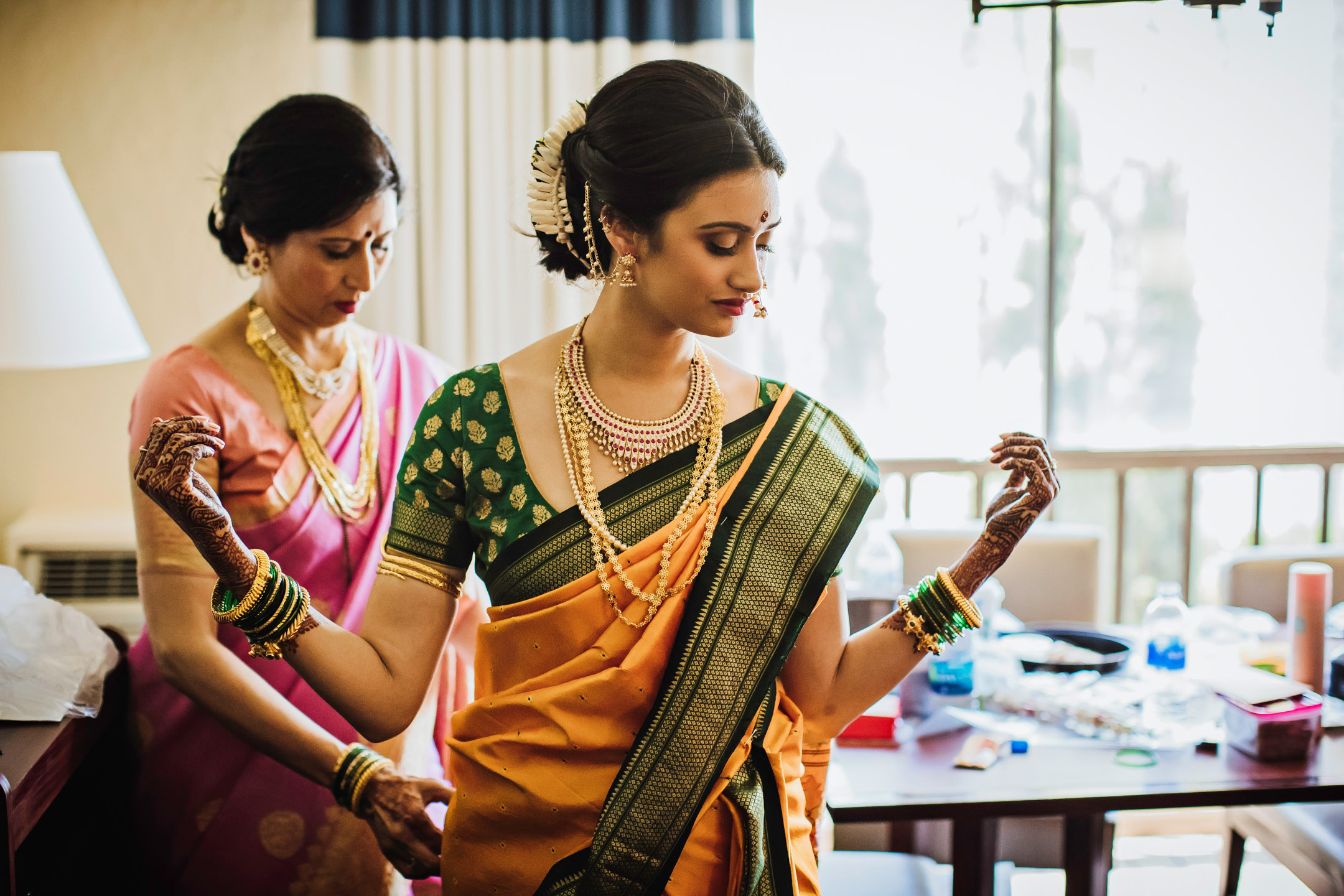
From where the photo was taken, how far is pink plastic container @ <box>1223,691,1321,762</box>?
150 centimetres

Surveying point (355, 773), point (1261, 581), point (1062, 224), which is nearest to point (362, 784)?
point (355, 773)

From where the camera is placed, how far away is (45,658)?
1.46m

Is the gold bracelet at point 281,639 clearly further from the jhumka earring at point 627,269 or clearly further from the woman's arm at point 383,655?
the jhumka earring at point 627,269

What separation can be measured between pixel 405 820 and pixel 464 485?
0.44 metres

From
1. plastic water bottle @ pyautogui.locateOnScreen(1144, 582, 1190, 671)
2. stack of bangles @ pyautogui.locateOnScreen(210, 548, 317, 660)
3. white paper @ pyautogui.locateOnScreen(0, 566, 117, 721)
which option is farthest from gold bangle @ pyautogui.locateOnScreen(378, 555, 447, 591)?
plastic water bottle @ pyautogui.locateOnScreen(1144, 582, 1190, 671)

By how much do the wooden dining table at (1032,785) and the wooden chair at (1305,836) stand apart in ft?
1.03

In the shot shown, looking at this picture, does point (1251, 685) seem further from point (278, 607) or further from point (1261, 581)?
point (278, 607)

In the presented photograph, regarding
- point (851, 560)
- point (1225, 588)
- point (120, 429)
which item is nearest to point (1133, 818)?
point (1225, 588)

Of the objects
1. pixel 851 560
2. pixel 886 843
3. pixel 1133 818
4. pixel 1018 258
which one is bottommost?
pixel 1133 818

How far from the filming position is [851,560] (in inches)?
135

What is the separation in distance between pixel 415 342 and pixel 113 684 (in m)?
1.63

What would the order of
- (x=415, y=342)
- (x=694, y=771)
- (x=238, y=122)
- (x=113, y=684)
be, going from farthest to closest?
(x=415, y=342)
(x=238, y=122)
(x=113, y=684)
(x=694, y=771)

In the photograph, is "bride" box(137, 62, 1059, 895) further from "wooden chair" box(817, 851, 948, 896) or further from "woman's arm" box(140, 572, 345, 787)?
"wooden chair" box(817, 851, 948, 896)

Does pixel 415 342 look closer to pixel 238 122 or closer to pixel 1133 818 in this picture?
pixel 238 122
